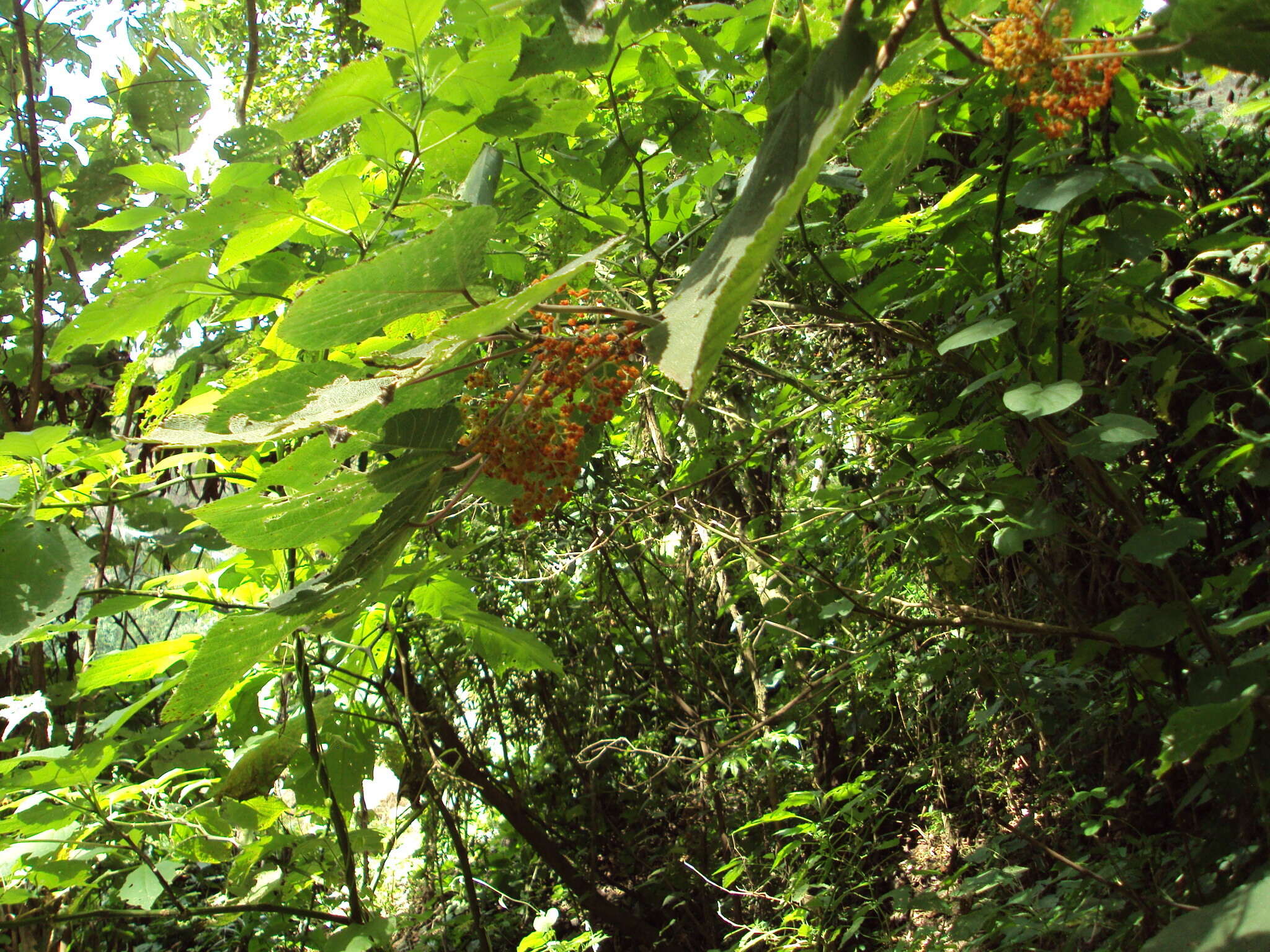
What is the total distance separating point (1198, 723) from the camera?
91 cm

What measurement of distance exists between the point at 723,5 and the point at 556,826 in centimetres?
293

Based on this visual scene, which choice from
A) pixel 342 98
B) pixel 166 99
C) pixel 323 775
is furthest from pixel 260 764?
pixel 166 99

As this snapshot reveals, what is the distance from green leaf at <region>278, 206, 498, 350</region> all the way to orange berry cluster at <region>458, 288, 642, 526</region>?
0.07m

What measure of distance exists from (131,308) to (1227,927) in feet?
3.79

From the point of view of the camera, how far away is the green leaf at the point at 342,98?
0.76 metres

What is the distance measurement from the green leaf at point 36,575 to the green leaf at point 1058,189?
107cm

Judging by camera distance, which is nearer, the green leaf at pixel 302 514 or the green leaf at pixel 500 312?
the green leaf at pixel 500 312

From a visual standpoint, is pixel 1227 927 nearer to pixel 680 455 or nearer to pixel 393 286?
pixel 393 286

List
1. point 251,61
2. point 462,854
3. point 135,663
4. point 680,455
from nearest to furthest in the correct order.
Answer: point 135,663
point 462,854
point 680,455
point 251,61

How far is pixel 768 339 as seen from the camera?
2.27 metres

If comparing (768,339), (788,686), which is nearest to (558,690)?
(788,686)

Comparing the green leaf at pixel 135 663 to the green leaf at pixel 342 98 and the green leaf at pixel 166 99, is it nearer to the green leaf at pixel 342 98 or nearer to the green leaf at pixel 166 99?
the green leaf at pixel 342 98

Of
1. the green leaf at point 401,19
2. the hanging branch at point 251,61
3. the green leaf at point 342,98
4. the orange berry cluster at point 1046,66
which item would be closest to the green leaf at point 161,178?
the green leaf at point 342,98

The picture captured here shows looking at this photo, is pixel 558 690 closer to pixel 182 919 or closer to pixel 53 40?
pixel 182 919
